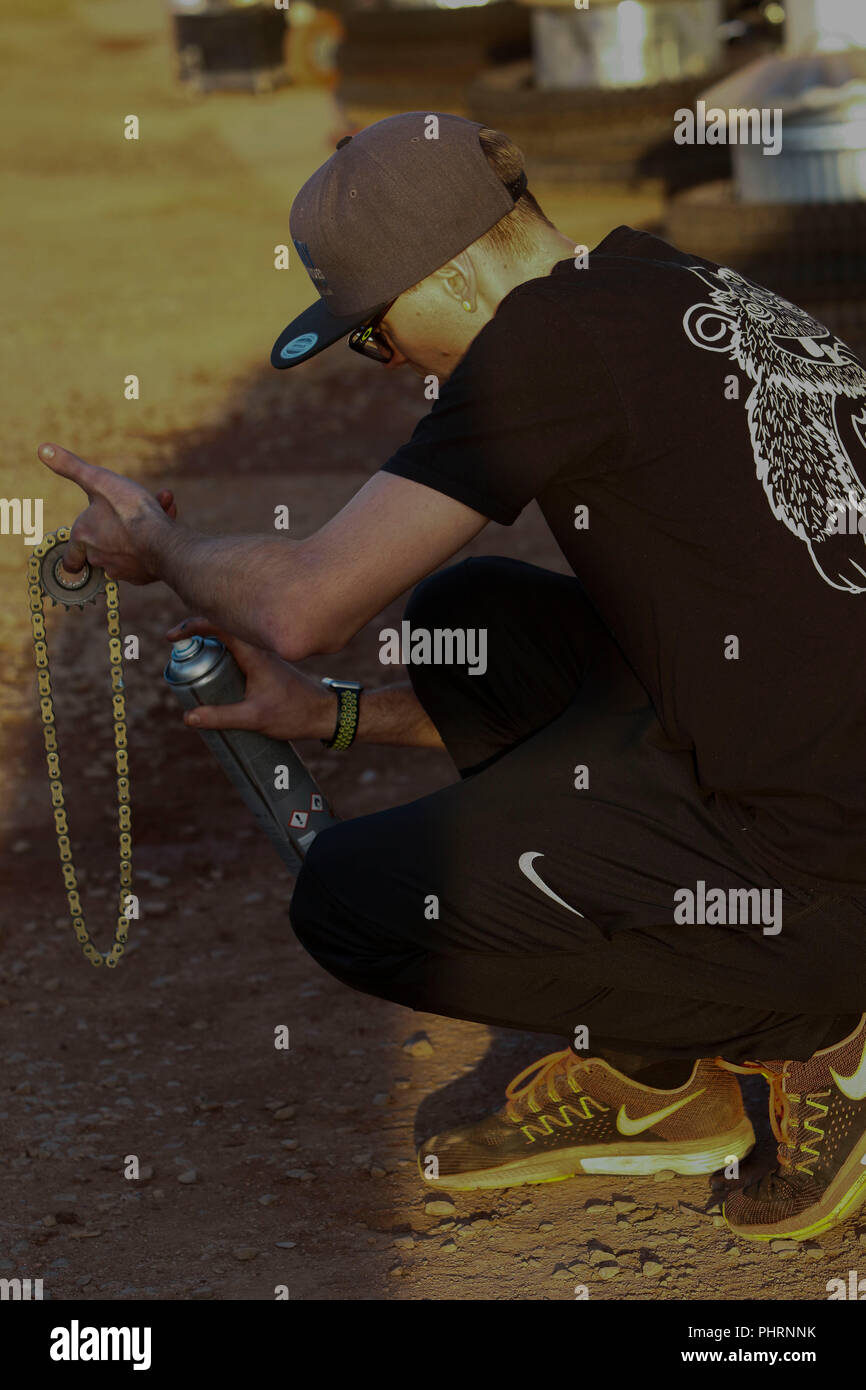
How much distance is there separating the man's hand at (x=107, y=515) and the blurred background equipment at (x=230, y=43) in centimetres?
1230

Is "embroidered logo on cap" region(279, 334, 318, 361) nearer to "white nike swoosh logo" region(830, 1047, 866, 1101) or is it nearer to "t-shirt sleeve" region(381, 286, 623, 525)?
"t-shirt sleeve" region(381, 286, 623, 525)

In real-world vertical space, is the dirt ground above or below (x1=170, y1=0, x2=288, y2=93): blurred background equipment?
below

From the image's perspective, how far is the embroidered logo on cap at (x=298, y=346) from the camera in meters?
2.48

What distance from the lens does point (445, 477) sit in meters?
2.25

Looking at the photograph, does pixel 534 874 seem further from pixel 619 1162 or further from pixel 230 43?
pixel 230 43

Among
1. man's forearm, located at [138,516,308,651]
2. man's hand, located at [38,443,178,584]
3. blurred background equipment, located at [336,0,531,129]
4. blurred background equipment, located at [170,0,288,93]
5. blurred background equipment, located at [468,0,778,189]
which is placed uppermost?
blurred background equipment, located at [170,0,288,93]

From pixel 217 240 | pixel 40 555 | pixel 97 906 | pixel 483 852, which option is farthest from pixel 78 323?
pixel 483 852

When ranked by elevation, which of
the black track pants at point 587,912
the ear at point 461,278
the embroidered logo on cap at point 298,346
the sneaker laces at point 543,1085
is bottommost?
the sneaker laces at point 543,1085

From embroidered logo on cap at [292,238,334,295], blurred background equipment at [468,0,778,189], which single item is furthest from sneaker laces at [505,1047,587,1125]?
blurred background equipment at [468,0,778,189]

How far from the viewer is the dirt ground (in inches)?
97.3

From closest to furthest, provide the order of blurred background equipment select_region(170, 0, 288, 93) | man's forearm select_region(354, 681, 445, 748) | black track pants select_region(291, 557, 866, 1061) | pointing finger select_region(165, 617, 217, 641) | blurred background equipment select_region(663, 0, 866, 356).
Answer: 1. black track pants select_region(291, 557, 866, 1061)
2. pointing finger select_region(165, 617, 217, 641)
3. man's forearm select_region(354, 681, 445, 748)
4. blurred background equipment select_region(663, 0, 866, 356)
5. blurred background equipment select_region(170, 0, 288, 93)

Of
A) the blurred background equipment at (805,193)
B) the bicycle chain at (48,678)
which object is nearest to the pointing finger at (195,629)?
the bicycle chain at (48,678)

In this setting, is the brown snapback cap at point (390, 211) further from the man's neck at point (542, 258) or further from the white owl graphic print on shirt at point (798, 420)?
the white owl graphic print on shirt at point (798, 420)

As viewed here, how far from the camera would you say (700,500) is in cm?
228
